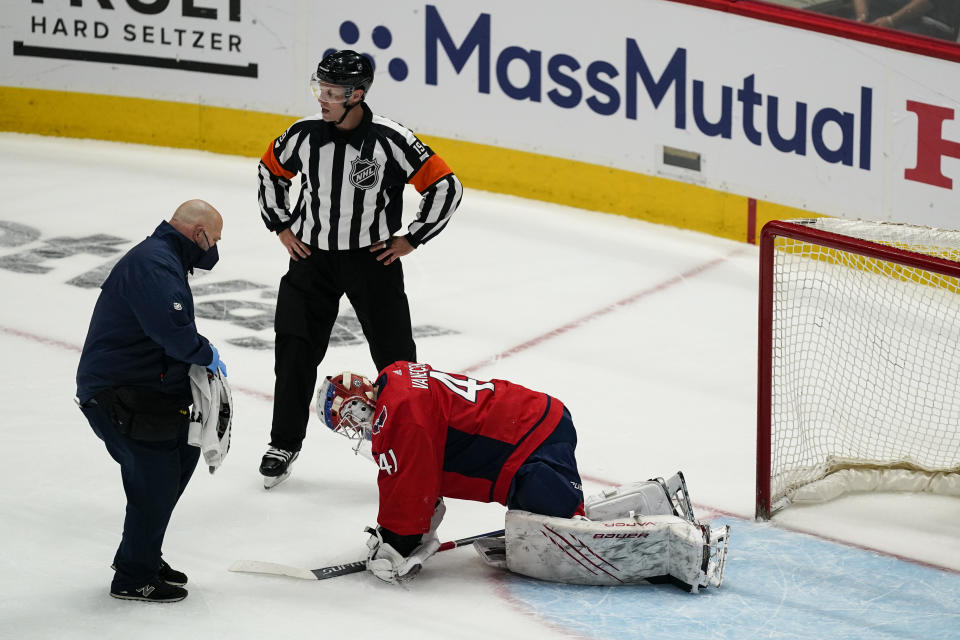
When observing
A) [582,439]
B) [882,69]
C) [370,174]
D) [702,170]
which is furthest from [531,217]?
[370,174]

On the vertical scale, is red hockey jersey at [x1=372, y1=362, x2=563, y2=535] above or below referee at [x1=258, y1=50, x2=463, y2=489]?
below

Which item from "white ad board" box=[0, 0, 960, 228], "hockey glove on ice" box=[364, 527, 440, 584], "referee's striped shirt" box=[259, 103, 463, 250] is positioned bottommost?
"hockey glove on ice" box=[364, 527, 440, 584]

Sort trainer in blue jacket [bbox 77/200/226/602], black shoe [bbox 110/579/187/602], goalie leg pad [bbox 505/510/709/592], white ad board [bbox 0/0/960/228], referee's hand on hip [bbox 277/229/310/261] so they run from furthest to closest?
white ad board [bbox 0/0/960/228] → referee's hand on hip [bbox 277/229/310/261] → goalie leg pad [bbox 505/510/709/592] → black shoe [bbox 110/579/187/602] → trainer in blue jacket [bbox 77/200/226/602]

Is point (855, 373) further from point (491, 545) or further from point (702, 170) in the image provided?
point (702, 170)

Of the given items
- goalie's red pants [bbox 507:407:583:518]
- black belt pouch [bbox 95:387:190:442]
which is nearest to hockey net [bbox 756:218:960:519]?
goalie's red pants [bbox 507:407:583:518]

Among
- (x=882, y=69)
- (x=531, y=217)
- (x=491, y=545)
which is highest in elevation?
(x=882, y=69)

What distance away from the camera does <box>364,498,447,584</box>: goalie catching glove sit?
435cm

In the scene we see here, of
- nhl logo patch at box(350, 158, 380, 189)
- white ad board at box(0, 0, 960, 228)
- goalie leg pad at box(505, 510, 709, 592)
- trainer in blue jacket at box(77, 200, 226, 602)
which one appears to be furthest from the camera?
white ad board at box(0, 0, 960, 228)

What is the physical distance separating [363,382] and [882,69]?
3710mm

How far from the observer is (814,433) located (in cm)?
529

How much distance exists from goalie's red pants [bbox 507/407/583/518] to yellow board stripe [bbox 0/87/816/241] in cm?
338

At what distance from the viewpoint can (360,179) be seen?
495 centimetres

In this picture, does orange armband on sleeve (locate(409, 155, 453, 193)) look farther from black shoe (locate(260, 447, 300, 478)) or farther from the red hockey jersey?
black shoe (locate(260, 447, 300, 478))

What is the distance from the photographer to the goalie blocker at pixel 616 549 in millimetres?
4312
